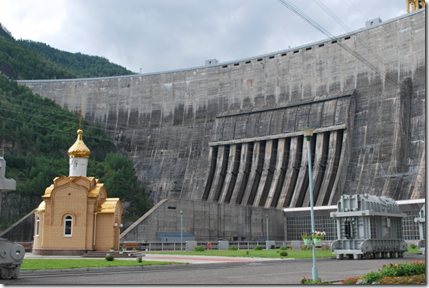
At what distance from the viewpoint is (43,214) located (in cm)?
4119

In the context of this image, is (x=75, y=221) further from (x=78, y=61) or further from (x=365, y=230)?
(x=78, y=61)

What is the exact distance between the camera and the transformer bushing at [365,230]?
34031 millimetres

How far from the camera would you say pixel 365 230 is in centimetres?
3419

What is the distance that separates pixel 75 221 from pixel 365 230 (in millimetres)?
21193

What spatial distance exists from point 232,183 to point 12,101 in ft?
127

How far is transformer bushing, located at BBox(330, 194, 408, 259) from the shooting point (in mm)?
34031

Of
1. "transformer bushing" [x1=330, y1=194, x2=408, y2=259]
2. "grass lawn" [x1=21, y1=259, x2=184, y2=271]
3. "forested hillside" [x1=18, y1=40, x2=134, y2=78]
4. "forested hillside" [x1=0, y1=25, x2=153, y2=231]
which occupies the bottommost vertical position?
"grass lawn" [x1=21, y1=259, x2=184, y2=271]

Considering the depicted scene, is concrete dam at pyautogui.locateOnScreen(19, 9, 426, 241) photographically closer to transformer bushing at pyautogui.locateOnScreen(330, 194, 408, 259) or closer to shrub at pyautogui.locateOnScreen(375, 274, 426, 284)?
transformer bushing at pyautogui.locateOnScreen(330, 194, 408, 259)

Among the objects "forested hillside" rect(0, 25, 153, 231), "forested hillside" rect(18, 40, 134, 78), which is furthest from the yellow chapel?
"forested hillside" rect(18, 40, 134, 78)

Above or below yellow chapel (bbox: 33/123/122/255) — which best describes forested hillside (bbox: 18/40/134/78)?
above

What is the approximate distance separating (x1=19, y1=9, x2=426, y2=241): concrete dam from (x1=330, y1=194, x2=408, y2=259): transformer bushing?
61.1 feet

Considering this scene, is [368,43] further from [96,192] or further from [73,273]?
[73,273]

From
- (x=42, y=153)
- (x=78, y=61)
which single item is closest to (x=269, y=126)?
(x=42, y=153)

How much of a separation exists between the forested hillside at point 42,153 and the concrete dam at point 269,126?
A: 369 cm
